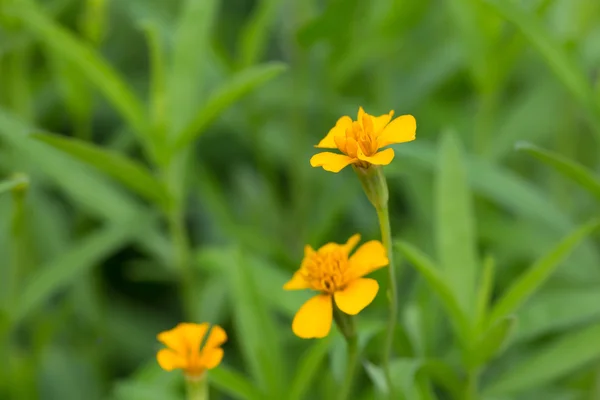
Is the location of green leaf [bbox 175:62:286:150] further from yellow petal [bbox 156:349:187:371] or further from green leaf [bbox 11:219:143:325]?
yellow petal [bbox 156:349:187:371]

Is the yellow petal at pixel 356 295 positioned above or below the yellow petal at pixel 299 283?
below

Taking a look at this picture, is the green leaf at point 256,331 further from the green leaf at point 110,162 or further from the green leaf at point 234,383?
the green leaf at point 110,162

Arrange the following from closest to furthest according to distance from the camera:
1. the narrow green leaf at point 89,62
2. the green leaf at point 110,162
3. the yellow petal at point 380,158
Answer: the yellow petal at point 380,158
the green leaf at point 110,162
the narrow green leaf at point 89,62

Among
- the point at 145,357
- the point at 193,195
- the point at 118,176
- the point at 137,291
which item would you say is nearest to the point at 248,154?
the point at 193,195

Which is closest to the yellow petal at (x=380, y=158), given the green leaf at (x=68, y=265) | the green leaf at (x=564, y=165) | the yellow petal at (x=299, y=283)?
the yellow petal at (x=299, y=283)

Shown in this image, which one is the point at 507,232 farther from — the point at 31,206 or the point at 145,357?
the point at 31,206

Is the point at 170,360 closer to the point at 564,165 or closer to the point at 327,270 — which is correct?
the point at 327,270

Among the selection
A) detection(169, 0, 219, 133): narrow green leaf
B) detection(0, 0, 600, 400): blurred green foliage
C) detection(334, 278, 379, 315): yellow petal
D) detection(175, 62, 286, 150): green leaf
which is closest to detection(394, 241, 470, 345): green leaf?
detection(0, 0, 600, 400): blurred green foliage
